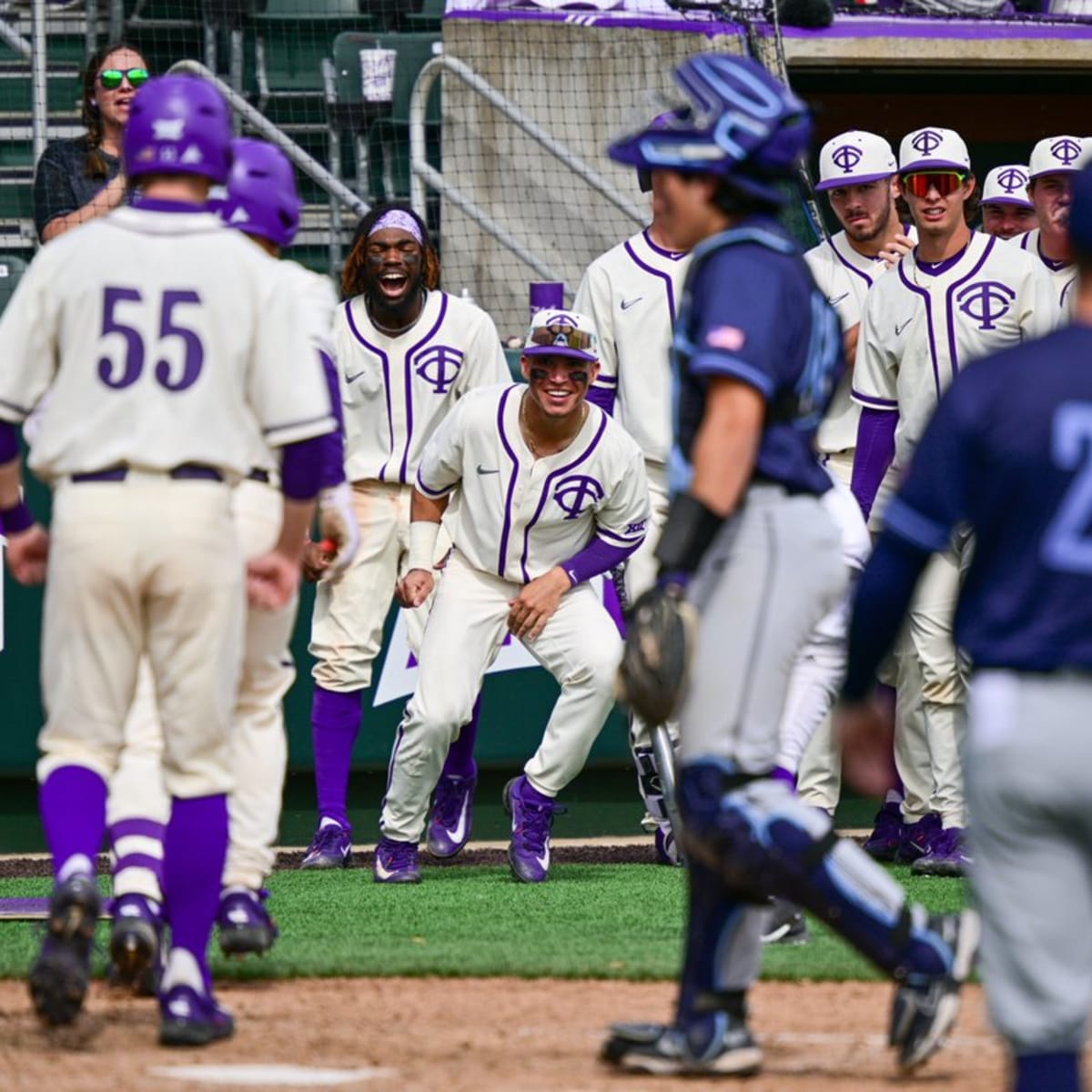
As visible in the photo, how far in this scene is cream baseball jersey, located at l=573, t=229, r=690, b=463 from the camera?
730cm

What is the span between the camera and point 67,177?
298 inches

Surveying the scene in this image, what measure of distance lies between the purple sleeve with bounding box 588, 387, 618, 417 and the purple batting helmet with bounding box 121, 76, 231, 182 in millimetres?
3347

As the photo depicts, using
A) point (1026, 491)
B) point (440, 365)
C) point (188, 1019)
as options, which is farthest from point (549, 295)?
point (1026, 491)

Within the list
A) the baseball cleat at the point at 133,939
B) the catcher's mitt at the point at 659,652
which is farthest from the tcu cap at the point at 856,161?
the catcher's mitt at the point at 659,652

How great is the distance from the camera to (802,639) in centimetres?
375

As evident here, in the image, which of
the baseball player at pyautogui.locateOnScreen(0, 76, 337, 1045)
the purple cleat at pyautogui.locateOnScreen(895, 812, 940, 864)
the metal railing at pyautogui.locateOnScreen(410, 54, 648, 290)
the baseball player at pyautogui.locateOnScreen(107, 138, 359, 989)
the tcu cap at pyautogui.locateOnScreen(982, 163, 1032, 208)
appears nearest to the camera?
the baseball player at pyautogui.locateOnScreen(0, 76, 337, 1045)

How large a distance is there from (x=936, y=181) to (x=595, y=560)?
163 cm

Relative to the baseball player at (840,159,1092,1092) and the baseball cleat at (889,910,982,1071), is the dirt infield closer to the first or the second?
the baseball cleat at (889,910,982,1071)

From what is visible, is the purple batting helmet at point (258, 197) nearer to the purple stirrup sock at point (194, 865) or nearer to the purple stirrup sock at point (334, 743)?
the purple stirrup sock at point (194, 865)

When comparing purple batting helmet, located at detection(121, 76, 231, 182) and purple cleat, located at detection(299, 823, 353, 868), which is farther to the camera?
purple cleat, located at detection(299, 823, 353, 868)

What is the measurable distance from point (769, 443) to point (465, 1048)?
123cm

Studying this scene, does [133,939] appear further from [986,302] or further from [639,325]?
[986,302]

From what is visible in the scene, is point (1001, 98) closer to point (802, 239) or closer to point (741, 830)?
point (802, 239)

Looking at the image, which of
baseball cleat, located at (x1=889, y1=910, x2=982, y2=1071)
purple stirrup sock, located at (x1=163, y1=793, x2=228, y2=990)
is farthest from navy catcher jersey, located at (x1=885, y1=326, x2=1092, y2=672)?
purple stirrup sock, located at (x1=163, y1=793, x2=228, y2=990)
